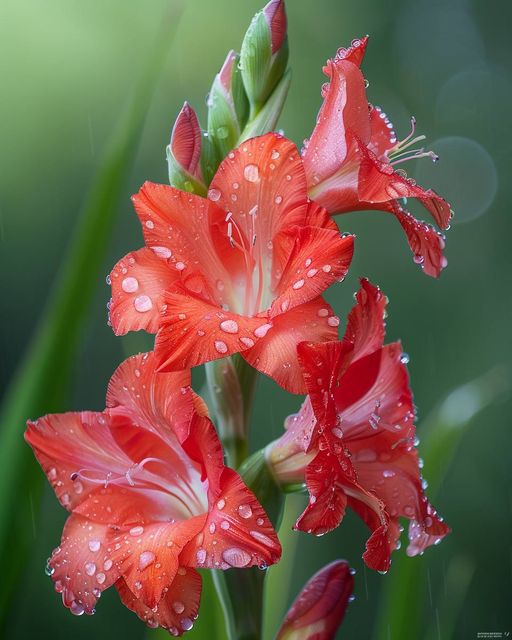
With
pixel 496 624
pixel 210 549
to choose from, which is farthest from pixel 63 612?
pixel 210 549

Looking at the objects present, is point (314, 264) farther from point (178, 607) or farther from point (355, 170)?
point (178, 607)

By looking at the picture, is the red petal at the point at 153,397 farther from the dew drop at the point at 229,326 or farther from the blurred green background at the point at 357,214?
the blurred green background at the point at 357,214

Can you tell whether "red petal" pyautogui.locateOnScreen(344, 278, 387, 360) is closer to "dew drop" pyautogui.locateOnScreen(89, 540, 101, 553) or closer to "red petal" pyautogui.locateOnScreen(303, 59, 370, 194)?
"red petal" pyautogui.locateOnScreen(303, 59, 370, 194)

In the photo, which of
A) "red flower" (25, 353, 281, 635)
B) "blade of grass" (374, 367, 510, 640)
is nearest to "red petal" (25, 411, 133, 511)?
"red flower" (25, 353, 281, 635)

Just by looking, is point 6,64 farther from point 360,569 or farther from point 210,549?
point 210,549

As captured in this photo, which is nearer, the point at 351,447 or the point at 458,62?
the point at 351,447

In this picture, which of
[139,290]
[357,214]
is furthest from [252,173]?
[357,214]
